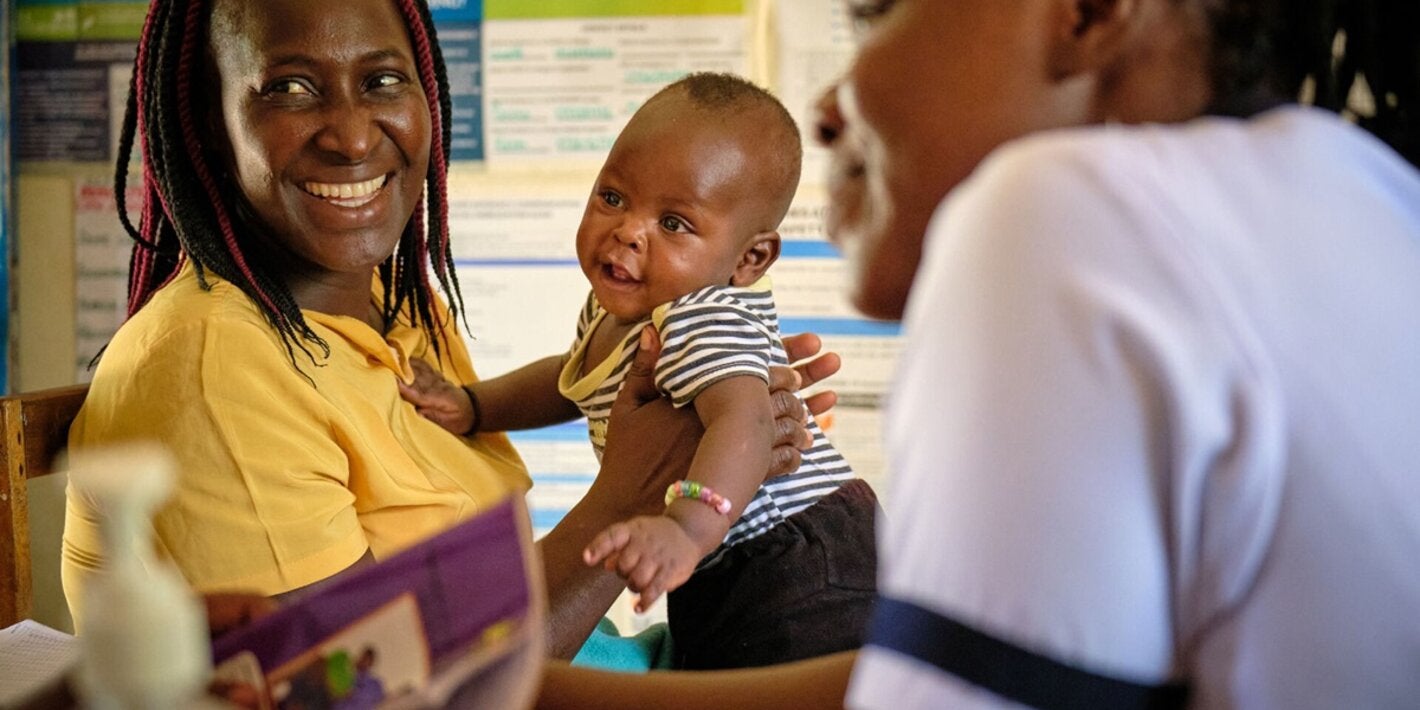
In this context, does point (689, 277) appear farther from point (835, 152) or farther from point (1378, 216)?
→ point (1378, 216)

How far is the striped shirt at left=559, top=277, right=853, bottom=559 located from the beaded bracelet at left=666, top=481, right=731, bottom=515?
186 mm

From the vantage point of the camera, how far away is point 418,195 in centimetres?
201

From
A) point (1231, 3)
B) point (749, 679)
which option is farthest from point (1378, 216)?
point (749, 679)

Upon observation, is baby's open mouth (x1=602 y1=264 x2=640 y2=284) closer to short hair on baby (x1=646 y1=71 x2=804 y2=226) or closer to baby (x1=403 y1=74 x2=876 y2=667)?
baby (x1=403 y1=74 x2=876 y2=667)

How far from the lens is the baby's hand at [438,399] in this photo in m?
1.95

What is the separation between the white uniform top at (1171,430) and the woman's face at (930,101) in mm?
115

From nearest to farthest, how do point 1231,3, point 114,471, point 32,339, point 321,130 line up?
point 114,471 < point 1231,3 < point 321,130 < point 32,339

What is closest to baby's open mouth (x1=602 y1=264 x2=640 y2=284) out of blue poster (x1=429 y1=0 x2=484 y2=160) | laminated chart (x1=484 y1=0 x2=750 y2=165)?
laminated chart (x1=484 y1=0 x2=750 y2=165)

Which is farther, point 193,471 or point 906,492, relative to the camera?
point 193,471

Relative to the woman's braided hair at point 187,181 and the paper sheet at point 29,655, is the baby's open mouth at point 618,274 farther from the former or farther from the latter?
the paper sheet at point 29,655

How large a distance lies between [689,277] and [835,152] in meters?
1.03

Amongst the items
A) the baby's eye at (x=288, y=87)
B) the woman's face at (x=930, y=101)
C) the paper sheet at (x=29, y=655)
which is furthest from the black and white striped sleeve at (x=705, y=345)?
the woman's face at (x=930, y=101)

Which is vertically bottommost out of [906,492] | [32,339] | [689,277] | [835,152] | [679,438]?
[32,339]

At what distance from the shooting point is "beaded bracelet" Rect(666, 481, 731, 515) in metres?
1.59
